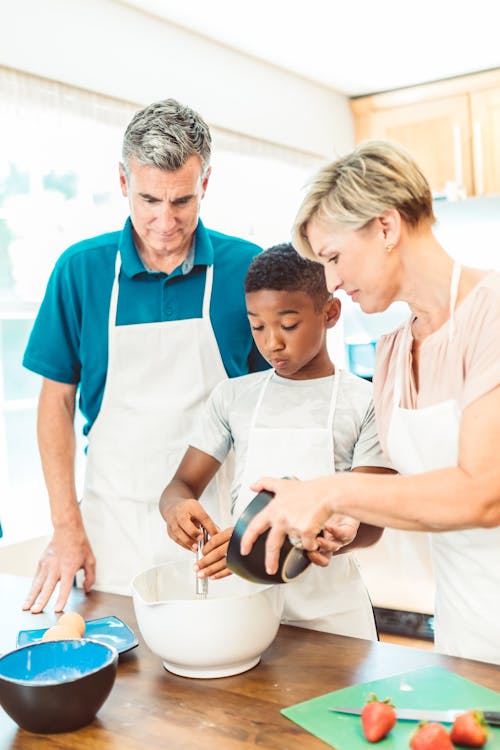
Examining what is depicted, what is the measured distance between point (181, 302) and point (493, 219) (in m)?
3.15

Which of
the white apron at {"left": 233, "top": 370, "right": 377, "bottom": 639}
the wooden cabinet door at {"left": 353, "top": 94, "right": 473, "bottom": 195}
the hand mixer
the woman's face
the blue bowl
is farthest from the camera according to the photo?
the wooden cabinet door at {"left": 353, "top": 94, "right": 473, "bottom": 195}

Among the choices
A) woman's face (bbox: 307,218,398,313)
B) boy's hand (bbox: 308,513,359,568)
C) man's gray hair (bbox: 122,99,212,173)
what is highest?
man's gray hair (bbox: 122,99,212,173)

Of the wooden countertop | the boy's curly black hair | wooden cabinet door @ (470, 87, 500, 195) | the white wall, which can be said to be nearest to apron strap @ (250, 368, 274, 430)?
the boy's curly black hair

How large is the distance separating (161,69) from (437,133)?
1.78 metres

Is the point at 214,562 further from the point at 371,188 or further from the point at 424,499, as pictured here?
the point at 371,188

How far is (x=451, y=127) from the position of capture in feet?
15.3

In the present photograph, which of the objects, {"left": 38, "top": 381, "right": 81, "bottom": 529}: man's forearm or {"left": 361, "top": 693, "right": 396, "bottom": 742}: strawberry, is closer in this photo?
{"left": 361, "top": 693, "right": 396, "bottom": 742}: strawberry

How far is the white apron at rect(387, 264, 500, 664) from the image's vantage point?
4.01 feet

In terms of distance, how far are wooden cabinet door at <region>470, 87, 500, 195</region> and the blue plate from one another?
3825 millimetres

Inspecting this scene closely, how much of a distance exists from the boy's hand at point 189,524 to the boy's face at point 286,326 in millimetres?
311

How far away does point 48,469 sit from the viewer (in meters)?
1.74

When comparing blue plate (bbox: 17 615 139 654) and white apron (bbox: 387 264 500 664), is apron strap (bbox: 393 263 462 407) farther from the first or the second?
blue plate (bbox: 17 615 139 654)

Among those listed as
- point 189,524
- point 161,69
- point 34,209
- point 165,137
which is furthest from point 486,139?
point 189,524

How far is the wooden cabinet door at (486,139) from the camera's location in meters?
4.52
